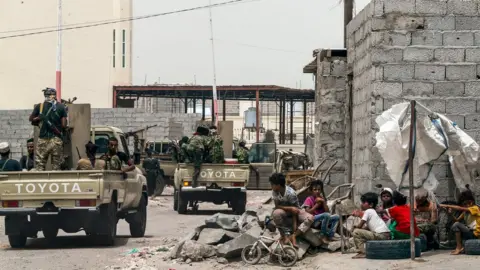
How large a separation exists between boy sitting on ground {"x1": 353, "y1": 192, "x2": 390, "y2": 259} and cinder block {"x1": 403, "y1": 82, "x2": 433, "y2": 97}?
1.99m

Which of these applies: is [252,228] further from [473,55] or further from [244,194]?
[244,194]

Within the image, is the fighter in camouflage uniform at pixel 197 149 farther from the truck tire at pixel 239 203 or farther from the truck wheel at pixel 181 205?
the truck tire at pixel 239 203

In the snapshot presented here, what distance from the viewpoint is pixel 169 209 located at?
2608cm

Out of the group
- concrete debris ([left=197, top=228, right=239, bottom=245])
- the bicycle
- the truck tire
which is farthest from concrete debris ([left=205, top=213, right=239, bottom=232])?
the truck tire

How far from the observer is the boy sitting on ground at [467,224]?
1173 cm

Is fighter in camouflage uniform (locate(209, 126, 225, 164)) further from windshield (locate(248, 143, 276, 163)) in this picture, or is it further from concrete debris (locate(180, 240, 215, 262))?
windshield (locate(248, 143, 276, 163))

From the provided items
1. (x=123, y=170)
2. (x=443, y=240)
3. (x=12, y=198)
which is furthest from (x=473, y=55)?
(x=12, y=198)

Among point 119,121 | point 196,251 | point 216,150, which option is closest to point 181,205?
point 216,150

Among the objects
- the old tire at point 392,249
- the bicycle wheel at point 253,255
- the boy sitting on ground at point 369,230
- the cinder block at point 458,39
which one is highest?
the cinder block at point 458,39

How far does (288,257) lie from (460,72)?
3.75m

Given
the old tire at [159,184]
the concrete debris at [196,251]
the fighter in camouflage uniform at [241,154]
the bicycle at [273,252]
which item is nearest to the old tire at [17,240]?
the concrete debris at [196,251]

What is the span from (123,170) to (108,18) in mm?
40490

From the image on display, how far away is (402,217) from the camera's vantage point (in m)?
11.9

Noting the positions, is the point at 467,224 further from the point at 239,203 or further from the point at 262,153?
the point at 262,153
